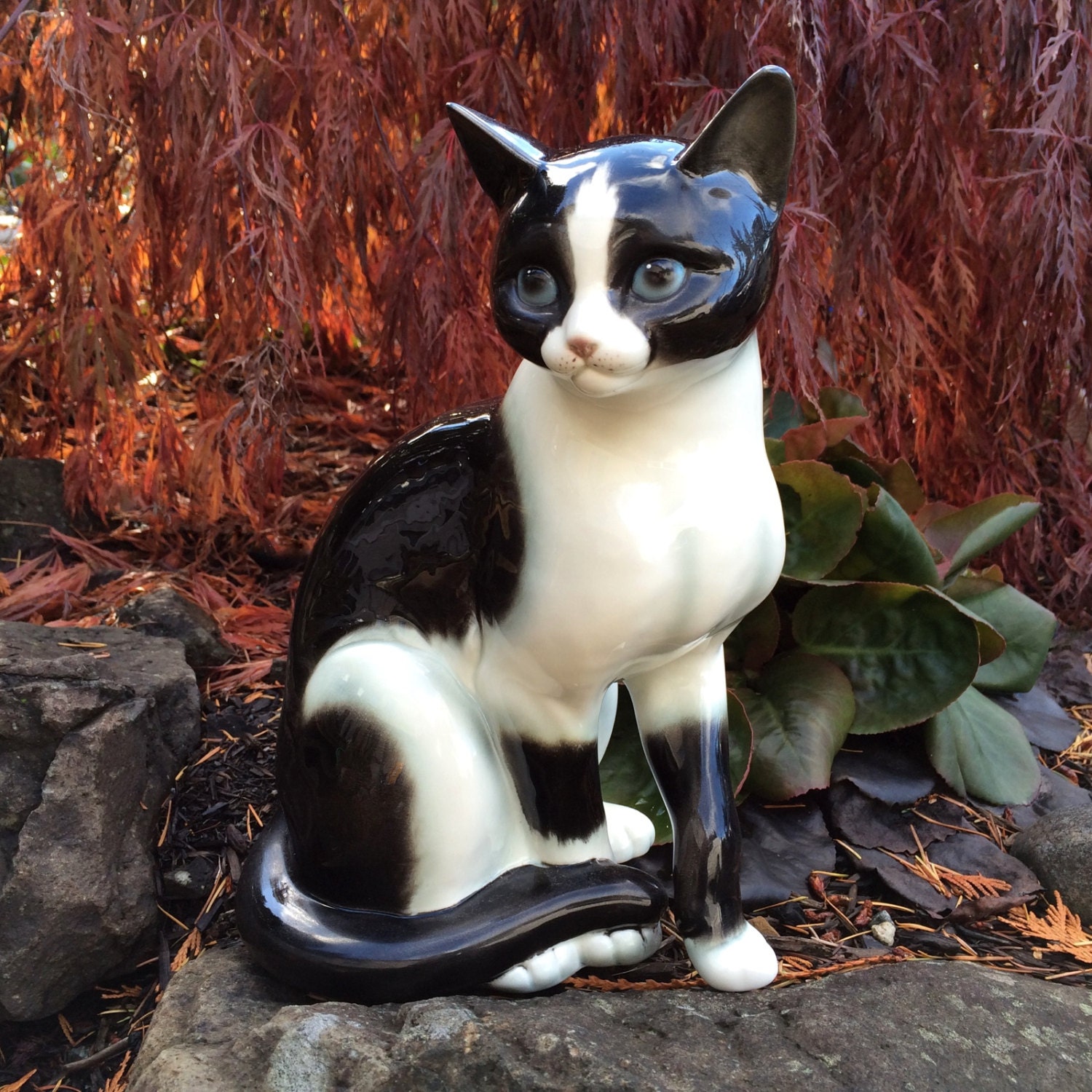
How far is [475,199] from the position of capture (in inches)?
87.0

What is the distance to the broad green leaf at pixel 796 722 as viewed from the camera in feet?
5.96

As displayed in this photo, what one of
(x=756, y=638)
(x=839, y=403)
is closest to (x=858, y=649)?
(x=756, y=638)

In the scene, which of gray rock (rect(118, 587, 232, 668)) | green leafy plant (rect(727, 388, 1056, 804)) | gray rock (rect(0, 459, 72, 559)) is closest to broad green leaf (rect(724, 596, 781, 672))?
green leafy plant (rect(727, 388, 1056, 804))

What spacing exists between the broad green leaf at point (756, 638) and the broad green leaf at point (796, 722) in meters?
0.03

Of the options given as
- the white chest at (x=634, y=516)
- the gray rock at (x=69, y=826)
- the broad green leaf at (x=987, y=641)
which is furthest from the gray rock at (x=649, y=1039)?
the broad green leaf at (x=987, y=641)

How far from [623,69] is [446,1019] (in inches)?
62.0

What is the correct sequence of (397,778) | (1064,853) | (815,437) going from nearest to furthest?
(397,778), (1064,853), (815,437)

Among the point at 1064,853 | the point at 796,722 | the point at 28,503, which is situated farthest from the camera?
the point at 28,503

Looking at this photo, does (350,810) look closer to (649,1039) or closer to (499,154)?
(649,1039)

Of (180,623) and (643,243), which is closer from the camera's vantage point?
(643,243)

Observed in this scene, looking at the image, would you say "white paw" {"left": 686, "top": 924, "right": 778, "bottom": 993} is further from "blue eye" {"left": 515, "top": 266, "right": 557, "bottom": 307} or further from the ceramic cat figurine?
"blue eye" {"left": 515, "top": 266, "right": 557, "bottom": 307}

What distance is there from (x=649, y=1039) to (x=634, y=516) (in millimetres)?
588

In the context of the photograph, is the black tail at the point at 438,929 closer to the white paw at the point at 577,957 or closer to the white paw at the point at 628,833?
the white paw at the point at 577,957

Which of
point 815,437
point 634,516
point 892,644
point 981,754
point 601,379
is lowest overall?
point 981,754
